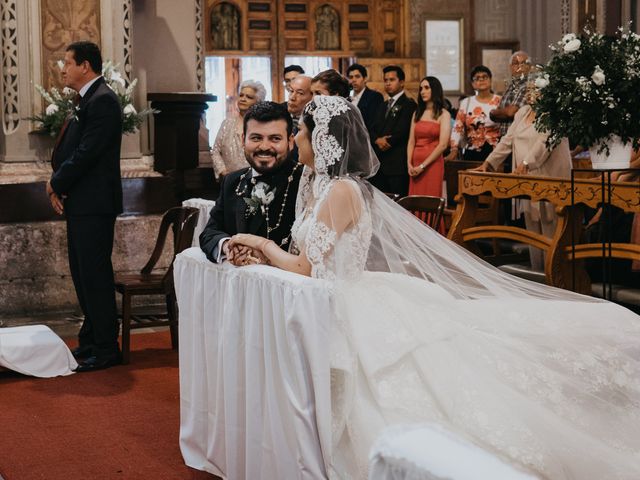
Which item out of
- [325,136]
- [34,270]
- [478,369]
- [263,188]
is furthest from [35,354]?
[478,369]

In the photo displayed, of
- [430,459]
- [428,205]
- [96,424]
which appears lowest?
[96,424]

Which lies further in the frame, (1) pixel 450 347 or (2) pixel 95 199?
(2) pixel 95 199

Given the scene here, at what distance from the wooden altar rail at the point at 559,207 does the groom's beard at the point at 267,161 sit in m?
2.12

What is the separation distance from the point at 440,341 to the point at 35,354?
9.17 ft

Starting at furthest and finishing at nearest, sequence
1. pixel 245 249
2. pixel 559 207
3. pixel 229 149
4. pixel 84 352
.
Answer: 1. pixel 229 149
2. pixel 559 207
3. pixel 84 352
4. pixel 245 249

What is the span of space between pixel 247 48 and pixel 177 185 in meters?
7.04

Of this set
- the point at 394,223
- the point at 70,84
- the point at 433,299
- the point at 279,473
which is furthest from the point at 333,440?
the point at 70,84

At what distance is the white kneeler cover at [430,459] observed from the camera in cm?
140

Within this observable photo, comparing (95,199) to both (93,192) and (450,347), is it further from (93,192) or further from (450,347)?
(450,347)

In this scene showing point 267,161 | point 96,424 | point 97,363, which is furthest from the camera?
point 97,363

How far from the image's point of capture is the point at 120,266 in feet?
24.2

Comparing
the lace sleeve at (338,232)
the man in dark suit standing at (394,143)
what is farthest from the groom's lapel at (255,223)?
the man in dark suit standing at (394,143)

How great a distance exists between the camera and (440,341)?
3.35m

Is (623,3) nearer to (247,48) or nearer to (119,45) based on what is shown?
(247,48)
